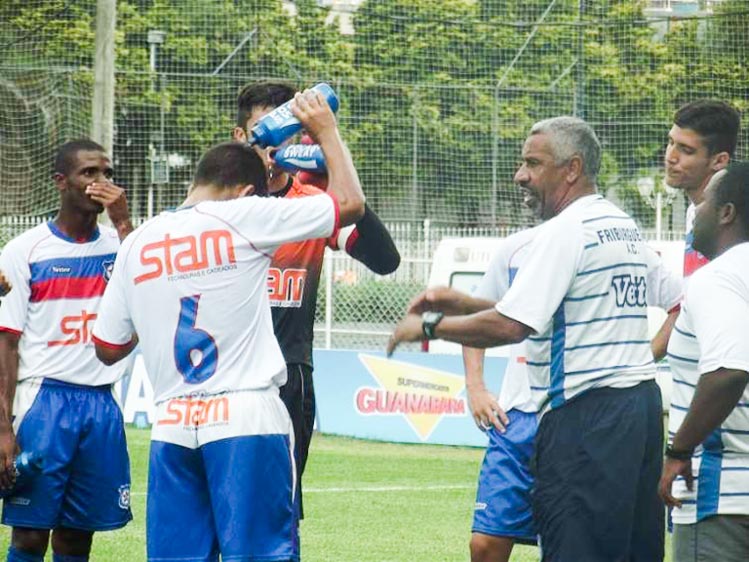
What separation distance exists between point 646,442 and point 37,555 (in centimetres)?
325

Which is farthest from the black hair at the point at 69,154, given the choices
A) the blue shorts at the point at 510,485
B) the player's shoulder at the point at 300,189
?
the blue shorts at the point at 510,485

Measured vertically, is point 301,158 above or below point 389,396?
above

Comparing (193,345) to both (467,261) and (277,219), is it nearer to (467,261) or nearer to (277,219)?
(277,219)

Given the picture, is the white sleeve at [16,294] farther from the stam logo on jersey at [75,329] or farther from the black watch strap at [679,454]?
the black watch strap at [679,454]

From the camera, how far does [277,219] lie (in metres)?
5.16

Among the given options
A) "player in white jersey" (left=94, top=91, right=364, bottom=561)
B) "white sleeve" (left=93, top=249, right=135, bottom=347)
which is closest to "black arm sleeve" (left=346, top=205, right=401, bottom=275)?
"player in white jersey" (left=94, top=91, right=364, bottom=561)

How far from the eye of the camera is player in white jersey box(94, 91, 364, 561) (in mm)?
5156

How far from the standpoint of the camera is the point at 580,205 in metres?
5.27

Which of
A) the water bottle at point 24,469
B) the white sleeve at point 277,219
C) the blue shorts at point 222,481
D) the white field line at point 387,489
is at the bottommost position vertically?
the white field line at point 387,489

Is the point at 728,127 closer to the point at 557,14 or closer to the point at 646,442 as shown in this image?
the point at 646,442

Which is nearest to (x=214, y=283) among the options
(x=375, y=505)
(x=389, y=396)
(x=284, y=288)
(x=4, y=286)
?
(x=284, y=288)

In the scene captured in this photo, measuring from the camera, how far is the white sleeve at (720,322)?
4.57 meters

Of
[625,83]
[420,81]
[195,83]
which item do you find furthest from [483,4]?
[195,83]

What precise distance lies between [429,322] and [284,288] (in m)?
1.47
